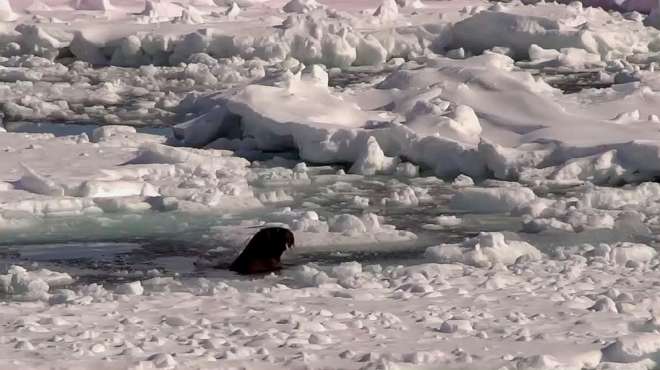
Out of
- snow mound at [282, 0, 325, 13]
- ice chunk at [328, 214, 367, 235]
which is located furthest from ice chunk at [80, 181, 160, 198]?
snow mound at [282, 0, 325, 13]

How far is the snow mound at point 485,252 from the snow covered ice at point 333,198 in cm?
2

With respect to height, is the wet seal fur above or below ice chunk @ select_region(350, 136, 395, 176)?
above

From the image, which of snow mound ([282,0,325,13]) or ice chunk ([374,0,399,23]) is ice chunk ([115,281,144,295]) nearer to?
ice chunk ([374,0,399,23])

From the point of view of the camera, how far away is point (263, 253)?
6.64 meters

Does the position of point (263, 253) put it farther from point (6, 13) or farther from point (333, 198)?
point (6, 13)

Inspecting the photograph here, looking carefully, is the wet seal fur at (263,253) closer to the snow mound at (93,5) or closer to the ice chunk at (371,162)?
the ice chunk at (371,162)

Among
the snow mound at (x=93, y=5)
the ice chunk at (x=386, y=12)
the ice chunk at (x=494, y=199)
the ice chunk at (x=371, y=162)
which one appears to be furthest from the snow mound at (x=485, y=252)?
the snow mound at (x=93, y=5)

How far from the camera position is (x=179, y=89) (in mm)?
13750

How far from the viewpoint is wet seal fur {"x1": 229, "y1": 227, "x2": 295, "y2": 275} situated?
6.59 m

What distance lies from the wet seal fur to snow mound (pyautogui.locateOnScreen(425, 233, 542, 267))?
2.44 feet

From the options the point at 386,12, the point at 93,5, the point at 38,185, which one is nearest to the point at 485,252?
the point at 38,185

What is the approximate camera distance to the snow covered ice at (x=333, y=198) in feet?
17.0

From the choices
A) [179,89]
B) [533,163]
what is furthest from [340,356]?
[179,89]

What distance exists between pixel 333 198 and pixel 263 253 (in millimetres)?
1963
